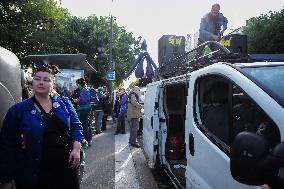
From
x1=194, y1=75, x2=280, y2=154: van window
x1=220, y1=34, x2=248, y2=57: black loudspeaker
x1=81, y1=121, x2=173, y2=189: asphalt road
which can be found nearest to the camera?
x1=194, y1=75, x2=280, y2=154: van window

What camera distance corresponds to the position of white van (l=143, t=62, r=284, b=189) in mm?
1888

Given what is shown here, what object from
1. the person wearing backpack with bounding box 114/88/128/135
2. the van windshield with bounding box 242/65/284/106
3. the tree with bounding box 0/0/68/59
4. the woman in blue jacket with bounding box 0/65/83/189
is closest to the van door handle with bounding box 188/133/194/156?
the van windshield with bounding box 242/65/284/106

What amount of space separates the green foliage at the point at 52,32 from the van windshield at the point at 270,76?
26225 millimetres

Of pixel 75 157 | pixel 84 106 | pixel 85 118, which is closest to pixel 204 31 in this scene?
pixel 84 106

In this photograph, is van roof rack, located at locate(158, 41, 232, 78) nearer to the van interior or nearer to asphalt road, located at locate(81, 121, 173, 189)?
the van interior

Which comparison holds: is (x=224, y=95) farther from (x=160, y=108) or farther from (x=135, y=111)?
(x=135, y=111)

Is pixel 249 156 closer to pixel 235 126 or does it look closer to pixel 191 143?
pixel 235 126

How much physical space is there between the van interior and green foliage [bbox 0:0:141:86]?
869 inches

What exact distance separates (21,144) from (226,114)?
76.4 inches

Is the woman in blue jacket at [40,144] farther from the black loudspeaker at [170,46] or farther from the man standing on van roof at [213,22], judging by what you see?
the black loudspeaker at [170,46]

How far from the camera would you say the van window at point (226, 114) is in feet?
9.27

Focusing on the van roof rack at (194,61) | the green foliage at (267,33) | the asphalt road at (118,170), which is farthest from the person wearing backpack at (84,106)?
the green foliage at (267,33)

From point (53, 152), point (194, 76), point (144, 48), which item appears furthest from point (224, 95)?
point (144, 48)

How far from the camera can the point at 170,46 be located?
9.05 metres
